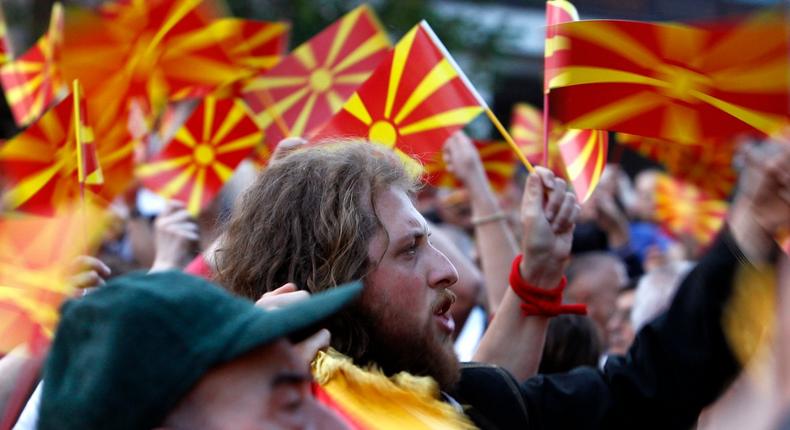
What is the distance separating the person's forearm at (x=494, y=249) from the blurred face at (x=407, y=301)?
3.49 ft

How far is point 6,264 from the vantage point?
292 cm

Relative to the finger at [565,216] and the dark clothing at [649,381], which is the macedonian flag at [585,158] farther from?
the dark clothing at [649,381]

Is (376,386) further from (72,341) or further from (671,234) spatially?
(671,234)

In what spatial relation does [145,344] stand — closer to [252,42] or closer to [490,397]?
[490,397]

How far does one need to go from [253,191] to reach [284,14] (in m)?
9.11

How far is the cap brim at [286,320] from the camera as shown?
4.56ft

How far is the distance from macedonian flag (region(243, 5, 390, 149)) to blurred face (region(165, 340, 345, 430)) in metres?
2.47

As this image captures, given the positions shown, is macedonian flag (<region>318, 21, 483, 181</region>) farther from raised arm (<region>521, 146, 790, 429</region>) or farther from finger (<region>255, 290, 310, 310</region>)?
finger (<region>255, 290, 310, 310</region>)

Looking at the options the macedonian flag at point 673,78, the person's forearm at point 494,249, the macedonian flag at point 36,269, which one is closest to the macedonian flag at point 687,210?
the person's forearm at point 494,249

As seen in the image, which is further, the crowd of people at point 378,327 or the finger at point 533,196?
the finger at point 533,196

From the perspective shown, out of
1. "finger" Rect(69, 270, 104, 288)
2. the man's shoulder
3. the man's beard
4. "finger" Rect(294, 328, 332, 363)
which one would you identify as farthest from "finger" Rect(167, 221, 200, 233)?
Result: "finger" Rect(294, 328, 332, 363)

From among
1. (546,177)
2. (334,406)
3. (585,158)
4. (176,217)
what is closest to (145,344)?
(334,406)

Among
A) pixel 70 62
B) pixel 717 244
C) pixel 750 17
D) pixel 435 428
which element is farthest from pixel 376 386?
pixel 70 62

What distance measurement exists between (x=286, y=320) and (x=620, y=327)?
3.58m
